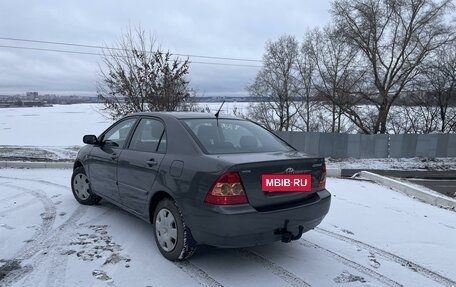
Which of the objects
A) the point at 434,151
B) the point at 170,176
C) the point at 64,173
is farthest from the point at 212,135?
the point at 434,151

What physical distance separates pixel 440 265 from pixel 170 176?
305cm

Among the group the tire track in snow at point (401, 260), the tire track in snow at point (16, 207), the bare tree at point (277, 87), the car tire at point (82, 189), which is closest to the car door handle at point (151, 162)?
the car tire at point (82, 189)

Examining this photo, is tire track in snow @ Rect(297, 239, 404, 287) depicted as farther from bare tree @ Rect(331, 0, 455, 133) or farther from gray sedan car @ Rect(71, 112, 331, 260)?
bare tree @ Rect(331, 0, 455, 133)

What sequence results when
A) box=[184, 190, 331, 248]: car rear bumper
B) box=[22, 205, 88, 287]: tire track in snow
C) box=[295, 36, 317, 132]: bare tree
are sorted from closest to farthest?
box=[184, 190, 331, 248]: car rear bumper
box=[22, 205, 88, 287]: tire track in snow
box=[295, 36, 317, 132]: bare tree

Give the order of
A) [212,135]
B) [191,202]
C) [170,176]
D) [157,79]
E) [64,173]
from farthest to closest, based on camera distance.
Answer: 1. [157,79]
2. [64,173]
3. [212,135]
4. [170,176]
5. [191,202]

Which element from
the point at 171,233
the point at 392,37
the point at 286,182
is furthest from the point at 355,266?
the point at 392,37

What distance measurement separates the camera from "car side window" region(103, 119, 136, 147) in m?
5.17

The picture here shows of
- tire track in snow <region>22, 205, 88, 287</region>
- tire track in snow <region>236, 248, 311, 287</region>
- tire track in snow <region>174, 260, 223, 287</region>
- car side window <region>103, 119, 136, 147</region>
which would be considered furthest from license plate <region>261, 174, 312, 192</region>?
car side window <region>103, 119, 136, 147</region>

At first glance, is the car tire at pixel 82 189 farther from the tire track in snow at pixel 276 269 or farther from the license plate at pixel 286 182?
the license plate at pixel 286 182

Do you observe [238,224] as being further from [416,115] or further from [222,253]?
[416,115]

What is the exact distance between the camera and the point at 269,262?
414cm

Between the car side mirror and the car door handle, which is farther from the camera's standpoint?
the car side mirror

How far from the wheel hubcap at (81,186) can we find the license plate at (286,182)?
3.52 meters

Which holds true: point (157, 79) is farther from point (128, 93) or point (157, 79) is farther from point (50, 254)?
point (50, 254)
